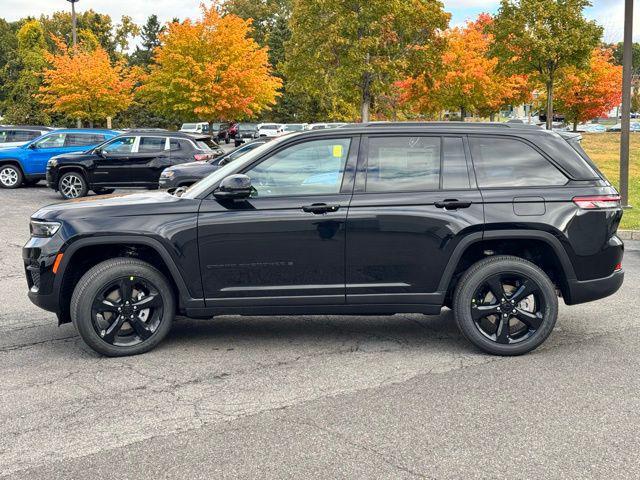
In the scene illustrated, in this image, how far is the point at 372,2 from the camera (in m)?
30.4

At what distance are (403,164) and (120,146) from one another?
13.6 metres

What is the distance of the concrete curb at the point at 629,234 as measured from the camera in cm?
1216

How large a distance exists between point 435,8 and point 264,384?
30.4 metres

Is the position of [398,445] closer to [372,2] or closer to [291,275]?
[291,275]

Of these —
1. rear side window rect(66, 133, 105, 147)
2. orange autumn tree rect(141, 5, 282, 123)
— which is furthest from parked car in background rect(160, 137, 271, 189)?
orange autumn tree rect(141, 5, 282, 123)

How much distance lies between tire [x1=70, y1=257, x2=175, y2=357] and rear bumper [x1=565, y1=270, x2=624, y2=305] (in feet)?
10.3

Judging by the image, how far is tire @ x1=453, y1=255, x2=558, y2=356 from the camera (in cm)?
566

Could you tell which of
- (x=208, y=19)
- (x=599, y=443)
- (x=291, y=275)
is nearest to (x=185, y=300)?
(x=291, y=275)

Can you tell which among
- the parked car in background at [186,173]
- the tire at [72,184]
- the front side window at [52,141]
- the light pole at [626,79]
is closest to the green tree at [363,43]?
the front side window at [52,141]

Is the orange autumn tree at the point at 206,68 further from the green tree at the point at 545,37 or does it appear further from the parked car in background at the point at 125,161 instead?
the parked car in background at the point at 125,161

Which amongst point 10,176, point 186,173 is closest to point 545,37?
point 186,173

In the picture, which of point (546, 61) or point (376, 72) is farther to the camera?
point (376, 72)

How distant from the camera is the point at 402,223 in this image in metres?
5.62

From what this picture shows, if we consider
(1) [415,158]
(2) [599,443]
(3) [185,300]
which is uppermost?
(1) [415,158]
